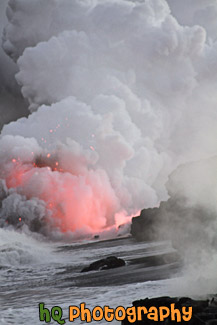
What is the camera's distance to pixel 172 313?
1032cm

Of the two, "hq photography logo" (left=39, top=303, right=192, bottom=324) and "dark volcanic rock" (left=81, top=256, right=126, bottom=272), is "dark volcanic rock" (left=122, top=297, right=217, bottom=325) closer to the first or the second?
"hq photography logo" (left=39, top=303, right=192, bottom=324)

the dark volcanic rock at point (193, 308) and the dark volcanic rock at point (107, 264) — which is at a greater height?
the dark volcanic rock at point (107, 264)

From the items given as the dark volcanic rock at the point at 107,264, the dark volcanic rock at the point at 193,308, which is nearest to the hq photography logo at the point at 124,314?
the dark volcanic rock at the point at 193,308

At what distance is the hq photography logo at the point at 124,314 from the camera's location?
10203mm

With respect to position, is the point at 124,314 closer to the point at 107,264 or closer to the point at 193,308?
the point at 193,308

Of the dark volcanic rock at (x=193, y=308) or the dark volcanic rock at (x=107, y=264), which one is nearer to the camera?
the dark volcanic rock at (x=193, y=308)

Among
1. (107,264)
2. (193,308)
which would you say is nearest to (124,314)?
(193,308)

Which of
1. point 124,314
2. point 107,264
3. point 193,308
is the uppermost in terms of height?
point 107,264

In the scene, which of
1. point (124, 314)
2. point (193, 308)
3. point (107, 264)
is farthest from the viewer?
point (107, 264)

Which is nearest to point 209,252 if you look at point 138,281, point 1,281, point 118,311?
point 138,281

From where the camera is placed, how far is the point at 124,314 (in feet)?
36.2

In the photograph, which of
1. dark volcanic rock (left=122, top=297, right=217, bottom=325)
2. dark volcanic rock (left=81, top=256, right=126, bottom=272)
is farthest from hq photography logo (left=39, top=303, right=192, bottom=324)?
dark volcanic rock (left=81, top=256, right=126, bottom=272)

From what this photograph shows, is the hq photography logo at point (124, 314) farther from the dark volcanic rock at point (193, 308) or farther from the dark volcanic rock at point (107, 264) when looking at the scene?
the dark volcanic rock at point (107, 264)

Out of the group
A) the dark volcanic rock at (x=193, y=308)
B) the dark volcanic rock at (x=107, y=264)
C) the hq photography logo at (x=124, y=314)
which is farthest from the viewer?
the dark volcanic rock at (x=107, y=264)
